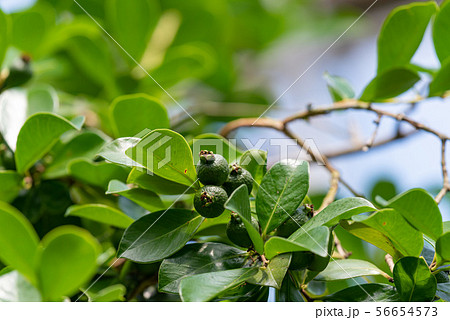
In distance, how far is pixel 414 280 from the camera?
23.5 inches

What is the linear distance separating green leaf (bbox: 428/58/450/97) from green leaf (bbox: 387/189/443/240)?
1.36 ft

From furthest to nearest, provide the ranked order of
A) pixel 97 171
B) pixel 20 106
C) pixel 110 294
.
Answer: pixel 20 106 → pixel 97 171 → pixel 110 294

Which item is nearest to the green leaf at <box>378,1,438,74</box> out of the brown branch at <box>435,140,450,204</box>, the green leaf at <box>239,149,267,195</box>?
the brown branch at <box>435,140,450,204</box>

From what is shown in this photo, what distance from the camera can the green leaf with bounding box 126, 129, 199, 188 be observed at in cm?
60

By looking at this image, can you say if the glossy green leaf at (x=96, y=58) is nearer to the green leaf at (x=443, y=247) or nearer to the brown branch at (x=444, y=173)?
the brown branch at (x=444, y=173)

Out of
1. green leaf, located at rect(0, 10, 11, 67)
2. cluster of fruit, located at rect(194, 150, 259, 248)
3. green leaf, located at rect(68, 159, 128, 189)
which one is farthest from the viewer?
green leaf, located at rect(0, 10, 11, 67)

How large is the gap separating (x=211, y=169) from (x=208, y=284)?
16 centimetres

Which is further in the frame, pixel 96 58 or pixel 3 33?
pixel 96 58

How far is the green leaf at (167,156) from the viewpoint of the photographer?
23.5 inches

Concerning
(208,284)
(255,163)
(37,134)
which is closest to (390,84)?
(255,163)

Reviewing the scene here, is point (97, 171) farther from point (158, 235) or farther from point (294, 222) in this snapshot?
point (294, 222)

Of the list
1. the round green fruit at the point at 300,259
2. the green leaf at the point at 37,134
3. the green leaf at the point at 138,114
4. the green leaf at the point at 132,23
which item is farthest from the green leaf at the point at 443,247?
the green leaf at the point at 132,23

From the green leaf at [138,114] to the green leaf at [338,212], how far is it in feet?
1.17

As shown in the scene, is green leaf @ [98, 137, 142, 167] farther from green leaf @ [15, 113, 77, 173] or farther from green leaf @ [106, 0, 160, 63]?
green leaf @ [106, 0, 160, 63]
